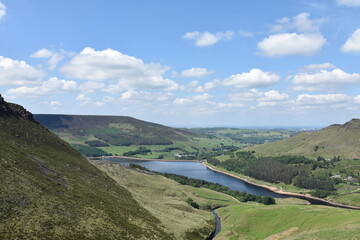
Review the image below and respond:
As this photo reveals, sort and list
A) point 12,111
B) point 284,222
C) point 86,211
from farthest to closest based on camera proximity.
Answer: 1. point 12,111
2. point 284,222
3. point 86,211

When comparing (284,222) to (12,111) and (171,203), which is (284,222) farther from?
(12,111)

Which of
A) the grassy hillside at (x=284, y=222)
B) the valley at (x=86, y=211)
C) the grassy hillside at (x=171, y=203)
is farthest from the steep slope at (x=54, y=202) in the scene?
the grassy hillside at (x=284, y=222)

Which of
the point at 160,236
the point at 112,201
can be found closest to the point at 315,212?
the point at 160,236

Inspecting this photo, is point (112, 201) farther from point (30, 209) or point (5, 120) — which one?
point (5, 120)

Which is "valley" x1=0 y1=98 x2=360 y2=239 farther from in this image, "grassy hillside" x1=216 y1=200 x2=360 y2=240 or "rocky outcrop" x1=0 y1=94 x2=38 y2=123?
"rocky outcrop" x1=0 y1=94 x2=38 y2=123

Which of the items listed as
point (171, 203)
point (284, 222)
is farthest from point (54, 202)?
point (284, 222)

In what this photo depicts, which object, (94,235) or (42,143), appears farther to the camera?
(42,143)

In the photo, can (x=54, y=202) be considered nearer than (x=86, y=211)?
Yes

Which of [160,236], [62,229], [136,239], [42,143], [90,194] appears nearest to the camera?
[62,229]
